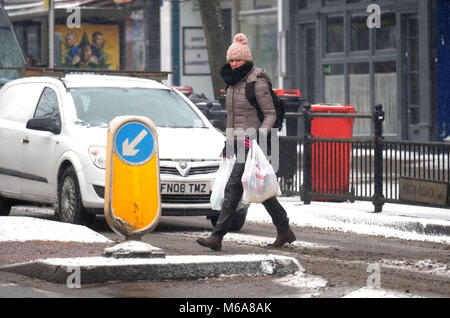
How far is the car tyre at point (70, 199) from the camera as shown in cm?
1230

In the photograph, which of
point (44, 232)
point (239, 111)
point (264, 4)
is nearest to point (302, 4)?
point (264, 4)

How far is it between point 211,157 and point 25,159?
2285 mm

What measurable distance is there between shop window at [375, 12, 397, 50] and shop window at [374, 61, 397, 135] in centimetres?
36

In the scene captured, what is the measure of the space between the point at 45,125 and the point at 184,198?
70.3 inches

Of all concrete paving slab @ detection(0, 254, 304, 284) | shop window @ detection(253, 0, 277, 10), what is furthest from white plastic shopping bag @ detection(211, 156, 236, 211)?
shop window @ detection(253, 0, 277, 10)

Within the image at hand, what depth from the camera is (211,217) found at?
12688 mm

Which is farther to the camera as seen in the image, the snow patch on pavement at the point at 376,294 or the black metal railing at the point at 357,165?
the black metal railing at the point at 357,165

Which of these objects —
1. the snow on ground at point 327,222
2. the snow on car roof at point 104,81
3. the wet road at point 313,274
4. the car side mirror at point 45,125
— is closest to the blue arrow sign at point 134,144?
the wet road at point 313,274

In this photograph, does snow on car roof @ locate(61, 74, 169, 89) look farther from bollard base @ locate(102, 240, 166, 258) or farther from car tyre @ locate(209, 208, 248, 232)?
bollard base @ locate(102, 240, 166, 258)

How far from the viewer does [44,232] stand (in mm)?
10953

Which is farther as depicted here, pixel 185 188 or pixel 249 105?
pixel 185 188

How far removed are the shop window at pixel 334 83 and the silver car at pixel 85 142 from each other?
13625 mm

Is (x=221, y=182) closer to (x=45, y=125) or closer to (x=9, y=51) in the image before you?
(x=45, y=125)

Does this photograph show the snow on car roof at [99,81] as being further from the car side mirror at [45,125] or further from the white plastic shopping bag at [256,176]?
the white plastic shopping bag at [256,176]
